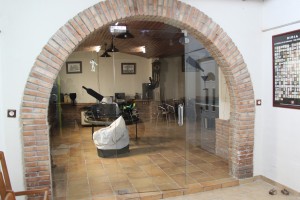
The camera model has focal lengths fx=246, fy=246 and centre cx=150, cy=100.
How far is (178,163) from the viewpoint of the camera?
4617 millimetres

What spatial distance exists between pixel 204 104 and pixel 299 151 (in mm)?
2361

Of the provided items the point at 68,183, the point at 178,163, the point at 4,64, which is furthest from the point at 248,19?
the point at 68,183

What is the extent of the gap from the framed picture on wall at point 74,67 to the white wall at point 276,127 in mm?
3257

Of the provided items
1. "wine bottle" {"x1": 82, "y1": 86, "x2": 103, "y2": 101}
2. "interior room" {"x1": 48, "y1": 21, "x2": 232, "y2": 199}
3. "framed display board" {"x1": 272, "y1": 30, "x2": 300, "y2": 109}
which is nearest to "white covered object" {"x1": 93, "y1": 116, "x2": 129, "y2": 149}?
"interior room" {"x1": 48, "y1": 21, "x2": 232, "y2": 199}

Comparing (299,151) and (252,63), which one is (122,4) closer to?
(252,63)

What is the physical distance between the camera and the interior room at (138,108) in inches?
166

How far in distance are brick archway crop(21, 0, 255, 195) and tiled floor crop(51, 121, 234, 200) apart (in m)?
0.63

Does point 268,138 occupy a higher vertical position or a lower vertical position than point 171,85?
lower

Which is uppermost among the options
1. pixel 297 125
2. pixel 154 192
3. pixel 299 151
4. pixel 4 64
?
pixel 4 64

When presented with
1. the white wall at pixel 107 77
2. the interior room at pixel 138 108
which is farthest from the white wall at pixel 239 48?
the white wall at pixel 107 77

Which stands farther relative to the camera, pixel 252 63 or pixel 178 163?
pixel 178 163

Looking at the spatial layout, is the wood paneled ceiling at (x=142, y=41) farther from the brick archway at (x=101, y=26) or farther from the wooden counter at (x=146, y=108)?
the brick archway at (x=101, y=26)

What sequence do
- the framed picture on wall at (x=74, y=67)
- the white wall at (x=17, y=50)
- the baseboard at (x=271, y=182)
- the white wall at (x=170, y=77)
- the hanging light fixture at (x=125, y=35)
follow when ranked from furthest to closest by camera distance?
the white wall at (x=170, y=77) → the framed picture on wall at (x=74, y=67) → the hanging light fixture at (x=125, y=35) → the baseboard at (x=271, y=182) → the white wall at (x=17, y=50)

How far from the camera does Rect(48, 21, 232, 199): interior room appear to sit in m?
4.21
